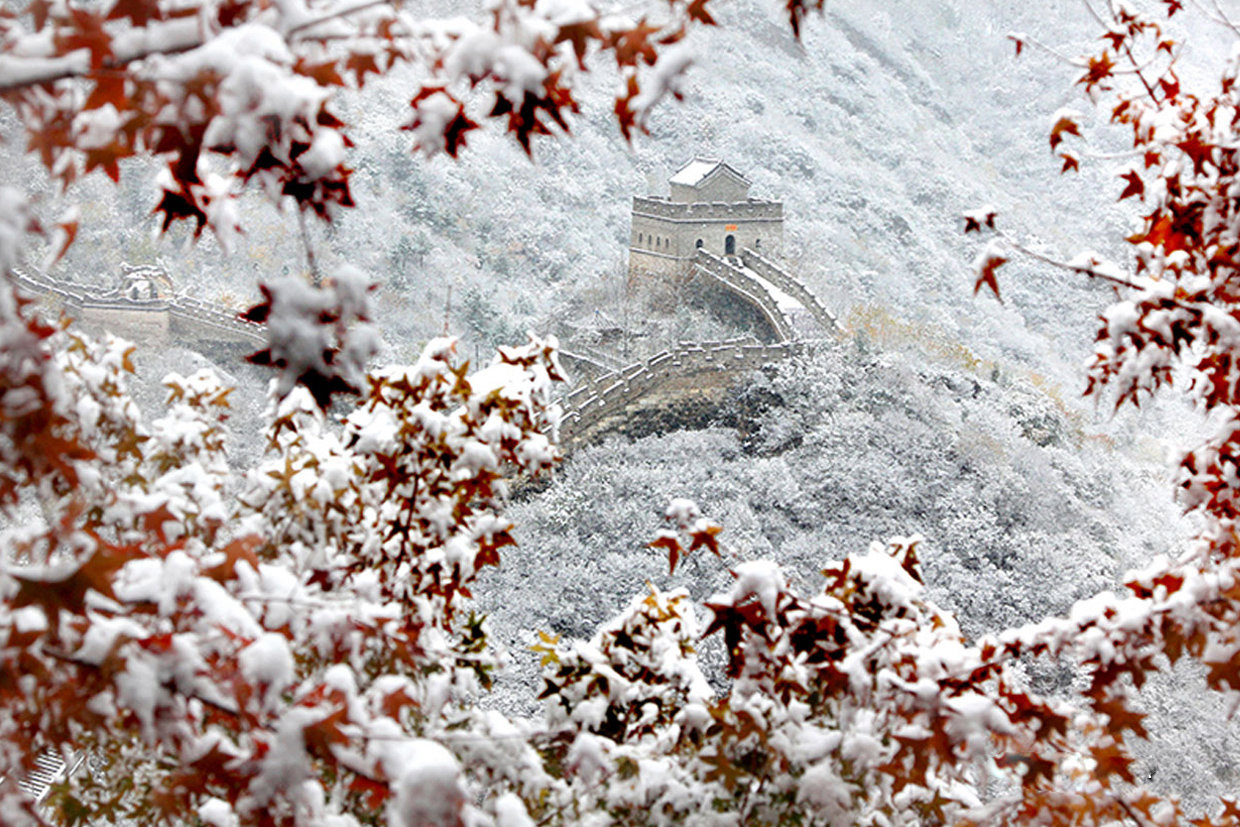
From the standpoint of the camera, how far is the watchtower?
2425 cm

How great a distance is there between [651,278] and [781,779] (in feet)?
75.2

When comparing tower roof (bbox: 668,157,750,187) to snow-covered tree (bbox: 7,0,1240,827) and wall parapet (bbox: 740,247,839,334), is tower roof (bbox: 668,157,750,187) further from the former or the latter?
snow-covered tree (bbox: 7,0,1240,827)

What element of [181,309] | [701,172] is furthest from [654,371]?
[181,309]

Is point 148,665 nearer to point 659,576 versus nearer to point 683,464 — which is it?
point 659,576

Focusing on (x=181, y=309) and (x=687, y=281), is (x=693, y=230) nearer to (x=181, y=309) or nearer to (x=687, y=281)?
(x=687, y=281)

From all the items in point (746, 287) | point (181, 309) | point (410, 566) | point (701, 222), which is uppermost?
point (410, 566)

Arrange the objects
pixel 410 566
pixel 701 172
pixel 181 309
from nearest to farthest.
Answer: pixel 410 566, pixel 181 309, pixel 701 172

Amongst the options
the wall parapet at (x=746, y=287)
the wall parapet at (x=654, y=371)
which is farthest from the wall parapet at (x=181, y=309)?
the wall parapet at (x=746, y=287)

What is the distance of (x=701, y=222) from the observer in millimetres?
24234

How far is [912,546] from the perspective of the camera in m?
3.37

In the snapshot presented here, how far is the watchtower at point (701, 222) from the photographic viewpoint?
2425 cm

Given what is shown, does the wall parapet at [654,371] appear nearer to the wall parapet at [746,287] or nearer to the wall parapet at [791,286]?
the wall parapet at [746,287]

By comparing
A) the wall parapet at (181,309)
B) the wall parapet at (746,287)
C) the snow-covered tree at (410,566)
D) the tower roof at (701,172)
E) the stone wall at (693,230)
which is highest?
the snow-covered tree at (410,566)

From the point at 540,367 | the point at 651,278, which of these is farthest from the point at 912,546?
the point at 651,278
